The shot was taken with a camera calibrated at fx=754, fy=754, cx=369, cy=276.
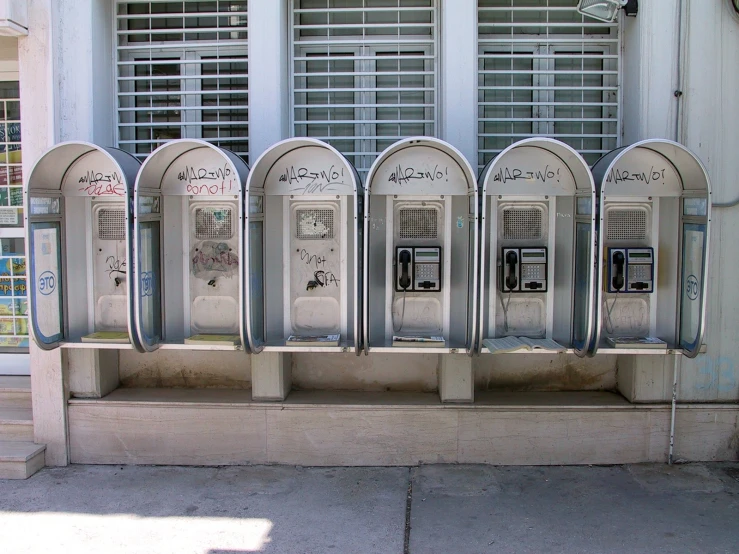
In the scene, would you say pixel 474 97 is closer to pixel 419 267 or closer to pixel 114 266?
pixel 419 267

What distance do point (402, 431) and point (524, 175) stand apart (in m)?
2.00

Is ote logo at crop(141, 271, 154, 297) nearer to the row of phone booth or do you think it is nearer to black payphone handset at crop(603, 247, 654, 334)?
the row of phone booth

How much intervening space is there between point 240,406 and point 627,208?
306cm

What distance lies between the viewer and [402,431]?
17.8 ft

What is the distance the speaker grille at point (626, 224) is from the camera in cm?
518

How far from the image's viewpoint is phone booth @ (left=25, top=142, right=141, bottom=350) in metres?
5.09

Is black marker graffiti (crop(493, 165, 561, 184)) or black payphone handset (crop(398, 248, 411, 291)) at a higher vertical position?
black marker graffiti (crop(493, 165, 561, 184))

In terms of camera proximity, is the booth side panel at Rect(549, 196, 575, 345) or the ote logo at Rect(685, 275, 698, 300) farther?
the booth side panel at Rect(549, 196, 575, 345)

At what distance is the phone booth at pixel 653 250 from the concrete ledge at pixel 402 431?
2.00 feet

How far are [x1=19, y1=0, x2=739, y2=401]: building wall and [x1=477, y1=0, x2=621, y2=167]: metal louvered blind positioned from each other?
174mm

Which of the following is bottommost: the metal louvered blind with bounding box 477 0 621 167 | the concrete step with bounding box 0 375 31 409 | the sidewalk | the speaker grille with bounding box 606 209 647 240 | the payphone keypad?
the sidewalk

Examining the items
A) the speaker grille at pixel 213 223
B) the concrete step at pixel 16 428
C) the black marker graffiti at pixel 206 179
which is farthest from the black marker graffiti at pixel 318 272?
the concrete step at pixel 16 428

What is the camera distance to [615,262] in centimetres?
502

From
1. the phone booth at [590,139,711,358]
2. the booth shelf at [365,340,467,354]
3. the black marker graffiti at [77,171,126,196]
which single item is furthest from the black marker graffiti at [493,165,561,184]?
the black marker graffiti at [77,171,126,196]
